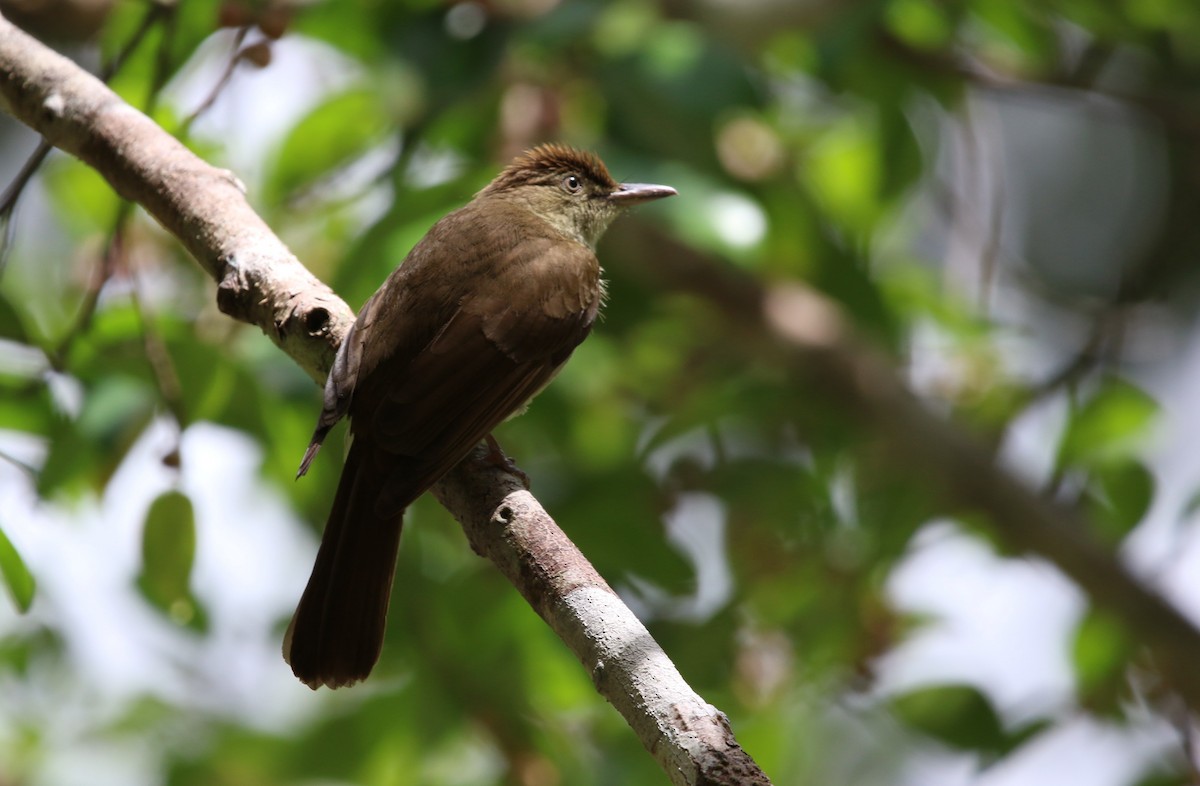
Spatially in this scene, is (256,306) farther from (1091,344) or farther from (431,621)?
(1091,344)

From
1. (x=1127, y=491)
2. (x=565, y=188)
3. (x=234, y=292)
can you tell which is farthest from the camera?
(x=565, y=188)

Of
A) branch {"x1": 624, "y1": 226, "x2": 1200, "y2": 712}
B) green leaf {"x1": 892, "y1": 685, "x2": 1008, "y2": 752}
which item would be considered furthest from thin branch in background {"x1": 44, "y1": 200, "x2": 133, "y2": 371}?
green leaf {"x1": 892, "y1": 685, "x2": 1008, "y2": 752}

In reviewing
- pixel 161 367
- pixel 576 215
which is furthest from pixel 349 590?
pixel 576 215

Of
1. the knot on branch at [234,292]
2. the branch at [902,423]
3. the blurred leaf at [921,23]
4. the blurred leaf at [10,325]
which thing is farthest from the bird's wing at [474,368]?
the blurred leaf at [921,23]

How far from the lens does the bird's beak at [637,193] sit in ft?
13.5

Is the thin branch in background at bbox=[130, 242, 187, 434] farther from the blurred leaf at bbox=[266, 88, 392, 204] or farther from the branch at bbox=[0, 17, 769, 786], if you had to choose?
the blurred leaf at bbox=[266, 88, 392, 204]

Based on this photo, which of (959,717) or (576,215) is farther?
(576,215)

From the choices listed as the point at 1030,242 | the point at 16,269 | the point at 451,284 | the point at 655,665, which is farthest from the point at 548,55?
the point at 1030,242

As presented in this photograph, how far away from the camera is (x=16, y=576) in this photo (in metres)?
2.59

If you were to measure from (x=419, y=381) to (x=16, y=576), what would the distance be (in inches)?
38.2

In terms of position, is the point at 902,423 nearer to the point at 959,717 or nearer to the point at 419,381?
the point at 959,717

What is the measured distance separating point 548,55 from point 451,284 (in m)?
1.13

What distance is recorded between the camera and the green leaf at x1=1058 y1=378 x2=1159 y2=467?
4492mm

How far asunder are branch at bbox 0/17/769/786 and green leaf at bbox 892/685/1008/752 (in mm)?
1557
